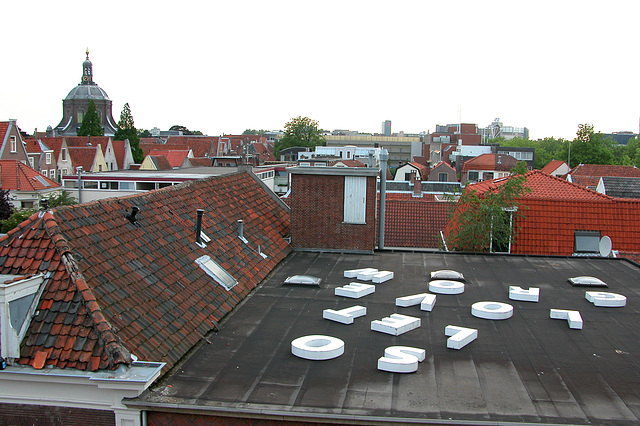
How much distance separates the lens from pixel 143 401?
7512 millimetres

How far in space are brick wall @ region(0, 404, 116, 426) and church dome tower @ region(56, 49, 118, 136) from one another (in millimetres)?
124182

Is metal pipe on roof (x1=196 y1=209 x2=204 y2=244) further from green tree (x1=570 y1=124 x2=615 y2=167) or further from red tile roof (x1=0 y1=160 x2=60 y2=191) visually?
green tree (x1=570 y1=124 x2=615 y2=167)

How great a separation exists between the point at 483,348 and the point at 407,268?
6.30 m

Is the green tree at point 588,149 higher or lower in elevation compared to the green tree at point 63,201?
higher

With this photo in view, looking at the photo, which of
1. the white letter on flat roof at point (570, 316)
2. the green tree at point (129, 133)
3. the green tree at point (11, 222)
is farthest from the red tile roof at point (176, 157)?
the white letter on flat roof at point (570, 316)

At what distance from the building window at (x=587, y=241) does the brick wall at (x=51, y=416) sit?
67.2 ft

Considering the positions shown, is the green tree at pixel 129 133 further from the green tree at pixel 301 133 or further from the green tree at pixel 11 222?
the green tree at pixel 11 222

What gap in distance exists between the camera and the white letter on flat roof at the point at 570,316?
11398mm

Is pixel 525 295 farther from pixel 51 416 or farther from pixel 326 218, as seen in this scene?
pixel 51 416

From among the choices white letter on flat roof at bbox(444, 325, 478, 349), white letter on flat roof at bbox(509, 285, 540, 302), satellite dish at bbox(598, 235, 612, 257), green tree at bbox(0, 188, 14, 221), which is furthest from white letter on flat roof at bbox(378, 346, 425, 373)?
green tree at bbox(0, 188, 14, 221)

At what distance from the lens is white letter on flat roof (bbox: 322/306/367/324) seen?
11.3m

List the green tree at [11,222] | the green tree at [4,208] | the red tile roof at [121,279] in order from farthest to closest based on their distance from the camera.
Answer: the green tree at [4,208] → the green tree at [11,222] → the red tile roof at [121,279]

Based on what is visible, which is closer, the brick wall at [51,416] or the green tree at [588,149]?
the brick wall at [51,416]

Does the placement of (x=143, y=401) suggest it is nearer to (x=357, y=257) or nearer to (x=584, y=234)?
(x=357, y=257)
